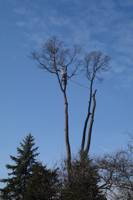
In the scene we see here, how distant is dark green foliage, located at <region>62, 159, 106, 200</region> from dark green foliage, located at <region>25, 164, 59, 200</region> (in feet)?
1.76

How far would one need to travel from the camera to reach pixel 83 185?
21219mm

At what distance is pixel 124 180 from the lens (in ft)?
56.7

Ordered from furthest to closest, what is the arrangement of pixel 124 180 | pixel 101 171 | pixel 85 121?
pixel 85 121, pixel 101 171, pixel 124 180

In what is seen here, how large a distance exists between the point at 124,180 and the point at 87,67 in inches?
500

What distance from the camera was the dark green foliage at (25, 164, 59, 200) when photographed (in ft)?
71.1

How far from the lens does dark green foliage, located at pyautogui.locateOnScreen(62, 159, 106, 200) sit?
20822 mm

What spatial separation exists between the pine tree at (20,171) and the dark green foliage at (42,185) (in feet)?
11.2

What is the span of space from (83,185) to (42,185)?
1.93 meters

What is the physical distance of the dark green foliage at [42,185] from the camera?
853 inches

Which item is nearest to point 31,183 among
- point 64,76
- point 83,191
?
point 83,191

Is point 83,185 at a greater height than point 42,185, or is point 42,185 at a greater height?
point 42,185

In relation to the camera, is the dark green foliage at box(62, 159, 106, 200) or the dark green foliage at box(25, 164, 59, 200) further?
the dark green foliage at box(25, 164, 59, 200)

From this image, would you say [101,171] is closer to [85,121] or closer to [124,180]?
[124,180]

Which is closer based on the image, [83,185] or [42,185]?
[83,185]
